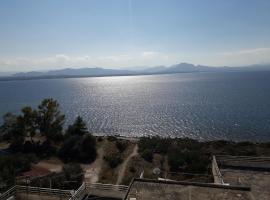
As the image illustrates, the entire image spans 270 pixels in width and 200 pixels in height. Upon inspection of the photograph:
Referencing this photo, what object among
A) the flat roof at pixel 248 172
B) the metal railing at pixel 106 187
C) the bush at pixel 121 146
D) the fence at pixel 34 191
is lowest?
the bush at pixel 121 146

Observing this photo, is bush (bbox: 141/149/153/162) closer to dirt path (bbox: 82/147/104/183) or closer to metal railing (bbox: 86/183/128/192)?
dirt path (bbox: 82/147/104/183)

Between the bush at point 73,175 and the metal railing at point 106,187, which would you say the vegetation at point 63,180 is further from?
the metal railing at point 106,187

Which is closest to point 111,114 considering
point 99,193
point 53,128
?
point 53,128

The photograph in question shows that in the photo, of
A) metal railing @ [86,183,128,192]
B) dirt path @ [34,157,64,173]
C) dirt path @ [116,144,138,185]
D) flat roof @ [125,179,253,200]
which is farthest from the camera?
dirt path @ [34,157,64,173]

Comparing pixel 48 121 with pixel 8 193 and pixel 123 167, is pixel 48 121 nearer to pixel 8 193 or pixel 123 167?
pixel 123 167

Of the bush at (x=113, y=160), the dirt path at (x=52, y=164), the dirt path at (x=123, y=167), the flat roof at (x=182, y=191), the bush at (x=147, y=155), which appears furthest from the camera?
the bush at (x=147, y=155)

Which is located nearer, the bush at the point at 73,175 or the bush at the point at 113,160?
the bush at the point at 73,175

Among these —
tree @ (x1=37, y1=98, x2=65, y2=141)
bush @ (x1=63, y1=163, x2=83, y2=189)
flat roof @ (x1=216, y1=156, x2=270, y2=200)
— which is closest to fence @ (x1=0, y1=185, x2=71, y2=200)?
bush @ (x1=63, y1=163, x2=83, y2=189)

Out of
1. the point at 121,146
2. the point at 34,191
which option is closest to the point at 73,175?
the point at 34,191

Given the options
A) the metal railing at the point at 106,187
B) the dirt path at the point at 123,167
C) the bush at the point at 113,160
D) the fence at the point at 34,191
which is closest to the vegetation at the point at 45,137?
the bush at the point at 113,160
